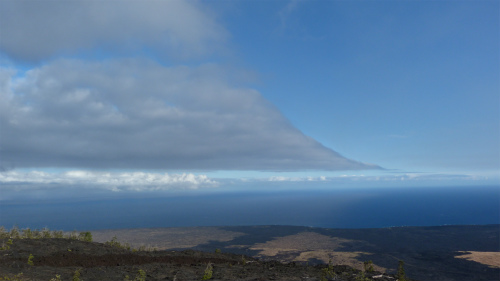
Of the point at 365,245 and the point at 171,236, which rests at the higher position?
the point at 365,245

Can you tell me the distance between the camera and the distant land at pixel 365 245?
4294cm

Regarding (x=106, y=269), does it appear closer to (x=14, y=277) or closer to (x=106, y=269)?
(x=106, y=269)

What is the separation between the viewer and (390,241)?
223 ft

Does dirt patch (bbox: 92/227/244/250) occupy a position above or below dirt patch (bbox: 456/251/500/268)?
below

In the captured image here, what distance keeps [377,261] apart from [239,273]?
37.0m

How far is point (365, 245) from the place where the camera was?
62.1m

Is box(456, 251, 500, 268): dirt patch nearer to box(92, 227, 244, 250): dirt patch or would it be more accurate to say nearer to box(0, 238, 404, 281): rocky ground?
box(0, 238, 404, 281): rocky ground

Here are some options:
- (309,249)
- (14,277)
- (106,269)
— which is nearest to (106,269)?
(106,269)

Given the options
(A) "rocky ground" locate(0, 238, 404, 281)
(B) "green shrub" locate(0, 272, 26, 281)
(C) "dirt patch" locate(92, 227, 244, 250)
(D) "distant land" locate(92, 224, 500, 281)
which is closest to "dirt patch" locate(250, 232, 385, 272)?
(D) "distant land" locate(92, 224, 500, 281)

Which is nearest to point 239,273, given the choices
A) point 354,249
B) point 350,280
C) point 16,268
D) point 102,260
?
point 350,280

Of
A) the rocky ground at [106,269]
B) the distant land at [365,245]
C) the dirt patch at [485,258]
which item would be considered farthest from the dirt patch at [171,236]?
the dirt patch at [485,258]

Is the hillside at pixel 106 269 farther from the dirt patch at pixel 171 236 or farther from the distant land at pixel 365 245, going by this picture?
the dirt patch at pixel 171 236

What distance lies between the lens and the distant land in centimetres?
4294

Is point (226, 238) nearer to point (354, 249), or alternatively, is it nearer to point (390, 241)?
point (354, 249)
